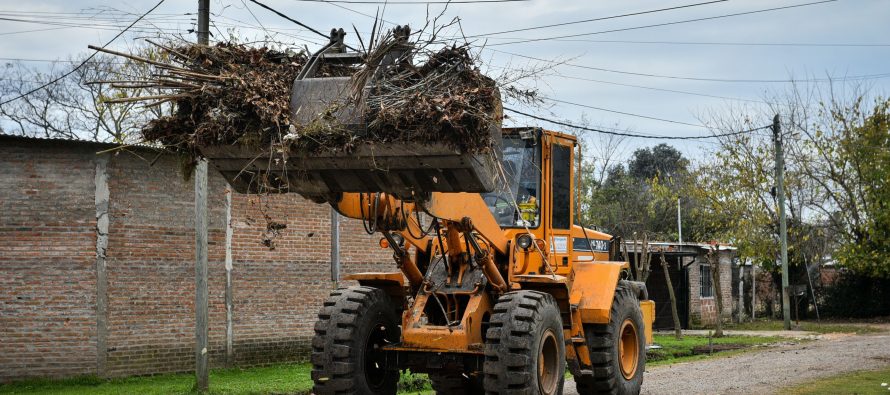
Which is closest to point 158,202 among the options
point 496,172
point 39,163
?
point 39,163

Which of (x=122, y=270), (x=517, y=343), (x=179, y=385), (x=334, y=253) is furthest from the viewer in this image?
(x=334, y=253)

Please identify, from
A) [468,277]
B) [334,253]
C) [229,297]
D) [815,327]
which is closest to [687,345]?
[334,253]

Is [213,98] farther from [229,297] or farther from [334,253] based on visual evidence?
[334,253]

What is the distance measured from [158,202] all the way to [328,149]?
890cm

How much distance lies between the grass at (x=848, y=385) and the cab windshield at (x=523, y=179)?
14.9ft

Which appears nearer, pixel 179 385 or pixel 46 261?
pixel 179 385

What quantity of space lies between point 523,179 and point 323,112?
371 centimetres

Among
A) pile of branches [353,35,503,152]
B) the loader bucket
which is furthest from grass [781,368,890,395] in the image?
pile of branches [353,35,503,152]

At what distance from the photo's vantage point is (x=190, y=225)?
16.2 metres

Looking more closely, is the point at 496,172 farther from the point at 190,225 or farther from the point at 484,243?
the point at 190,225

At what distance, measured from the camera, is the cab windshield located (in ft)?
35.6

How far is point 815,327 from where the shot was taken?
30.8 m

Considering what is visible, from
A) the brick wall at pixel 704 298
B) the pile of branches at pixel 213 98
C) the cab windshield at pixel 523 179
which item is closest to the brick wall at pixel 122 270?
the cab windshield at pixel 523 179

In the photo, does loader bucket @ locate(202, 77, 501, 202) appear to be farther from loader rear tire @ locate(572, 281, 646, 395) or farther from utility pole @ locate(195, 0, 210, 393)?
utility pole @ locate(195, 0, 210, 393)
